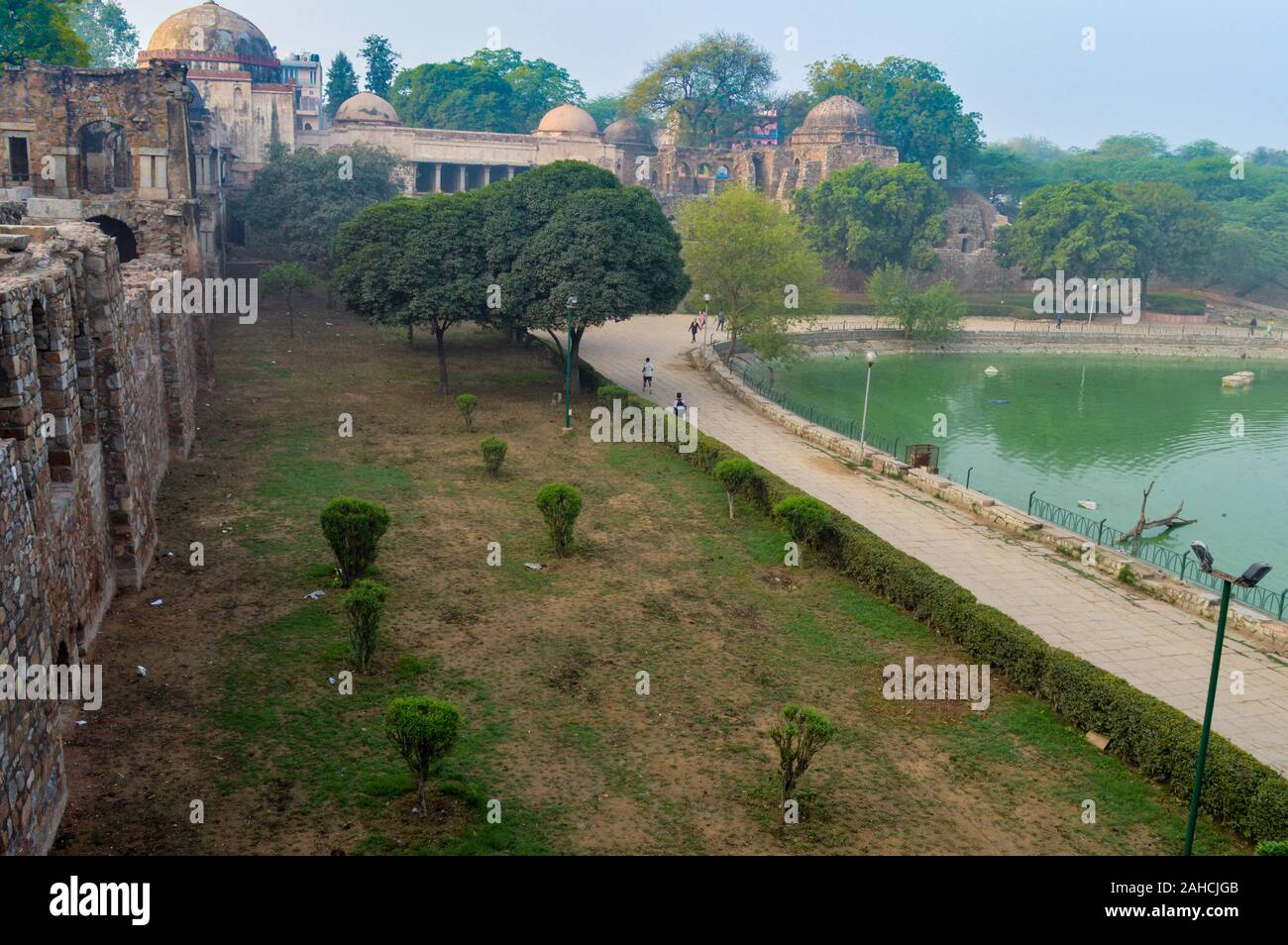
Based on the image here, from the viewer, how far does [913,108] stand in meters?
70.2

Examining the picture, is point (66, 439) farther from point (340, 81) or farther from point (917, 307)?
point (340, 81)

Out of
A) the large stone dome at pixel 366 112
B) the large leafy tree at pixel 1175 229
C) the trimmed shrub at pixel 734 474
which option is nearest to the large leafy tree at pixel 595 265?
the trimmed shrub at pixel 734 474

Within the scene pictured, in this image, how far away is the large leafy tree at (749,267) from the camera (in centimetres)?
3566

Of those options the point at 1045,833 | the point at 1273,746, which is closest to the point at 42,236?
the point at 1045,833

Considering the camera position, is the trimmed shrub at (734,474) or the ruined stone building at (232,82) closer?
the trimmed shrub at (734,474)

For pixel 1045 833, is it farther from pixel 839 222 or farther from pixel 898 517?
pixel 839 222

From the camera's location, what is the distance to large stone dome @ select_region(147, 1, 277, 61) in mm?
50188

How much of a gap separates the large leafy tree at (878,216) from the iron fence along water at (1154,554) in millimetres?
34124

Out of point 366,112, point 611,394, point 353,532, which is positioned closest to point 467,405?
point 611,394

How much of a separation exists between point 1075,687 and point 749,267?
2584 cm

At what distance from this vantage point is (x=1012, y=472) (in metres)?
27.2

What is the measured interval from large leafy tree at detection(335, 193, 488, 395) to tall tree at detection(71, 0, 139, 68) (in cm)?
5982

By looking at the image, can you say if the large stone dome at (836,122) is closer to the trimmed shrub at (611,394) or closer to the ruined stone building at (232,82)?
the ruined stone building at (232,82)

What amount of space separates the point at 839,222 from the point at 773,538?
139 ft
